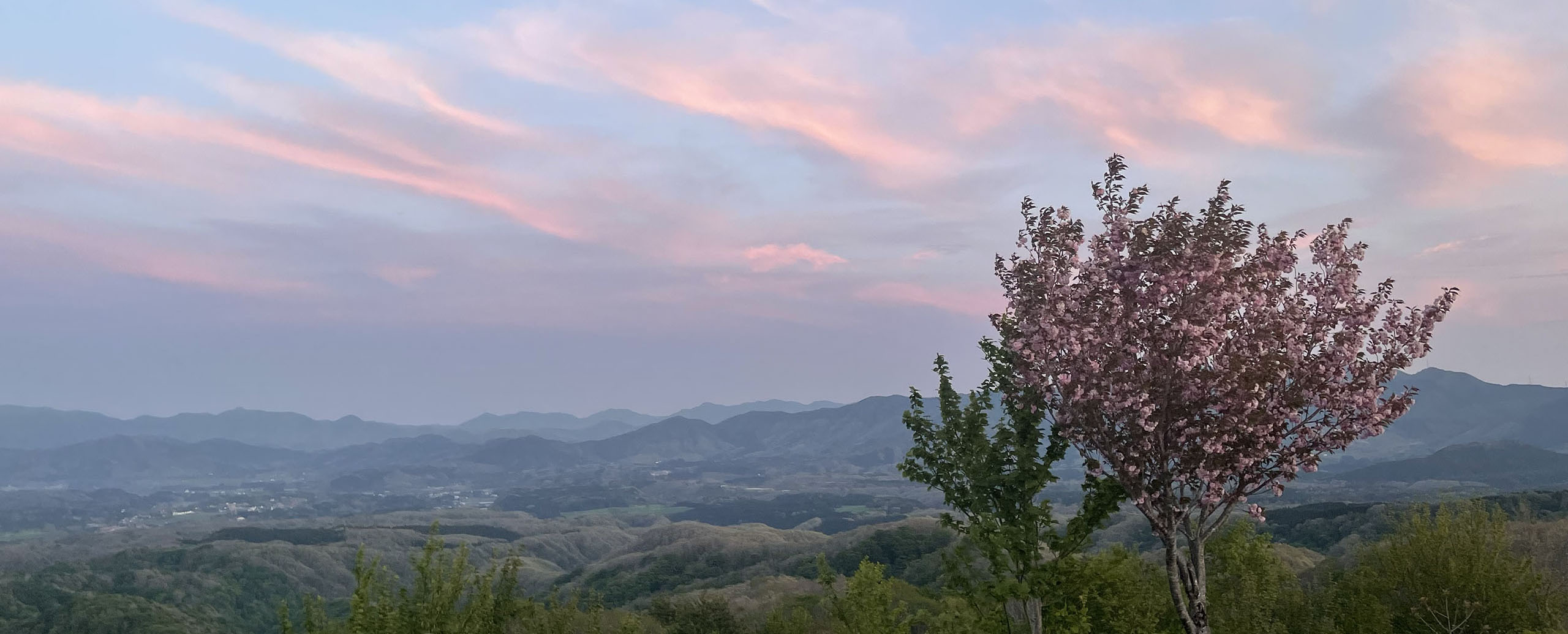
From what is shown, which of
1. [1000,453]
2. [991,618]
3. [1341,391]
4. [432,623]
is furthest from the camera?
[991,618]

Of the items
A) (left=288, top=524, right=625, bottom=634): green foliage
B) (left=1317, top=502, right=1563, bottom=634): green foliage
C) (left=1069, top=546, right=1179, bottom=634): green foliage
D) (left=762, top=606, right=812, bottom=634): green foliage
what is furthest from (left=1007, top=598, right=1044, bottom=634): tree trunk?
(left=762, top=606, right=812, bottom=634): green foliage

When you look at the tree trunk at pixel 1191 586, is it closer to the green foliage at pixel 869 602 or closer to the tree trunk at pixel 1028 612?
the tree trunk at pixel 1028 612

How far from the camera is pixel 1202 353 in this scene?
16828mm

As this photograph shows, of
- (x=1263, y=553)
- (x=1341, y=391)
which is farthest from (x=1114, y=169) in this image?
(x=1263, y=553)

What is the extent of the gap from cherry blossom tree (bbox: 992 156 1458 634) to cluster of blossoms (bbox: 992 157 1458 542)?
0.10 ft

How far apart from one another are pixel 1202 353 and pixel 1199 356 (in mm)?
69

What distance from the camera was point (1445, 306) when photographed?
17.9 meters

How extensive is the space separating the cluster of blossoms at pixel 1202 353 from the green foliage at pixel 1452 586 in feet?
32.9

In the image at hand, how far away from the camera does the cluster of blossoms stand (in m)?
17.2

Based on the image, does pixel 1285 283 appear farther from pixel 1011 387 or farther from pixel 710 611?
pixel 710 611

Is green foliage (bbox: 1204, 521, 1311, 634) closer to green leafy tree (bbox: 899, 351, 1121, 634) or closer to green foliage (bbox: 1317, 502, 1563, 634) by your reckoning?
green foliage (bbox: 1317, 502, 1563, 634)

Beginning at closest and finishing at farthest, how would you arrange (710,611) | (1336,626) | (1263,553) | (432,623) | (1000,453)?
(432,623) → (1000,453) → (1336,626) → (1263,553) → (710,611)

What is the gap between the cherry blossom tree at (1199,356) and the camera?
1719cm

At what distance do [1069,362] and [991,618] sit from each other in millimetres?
6200
